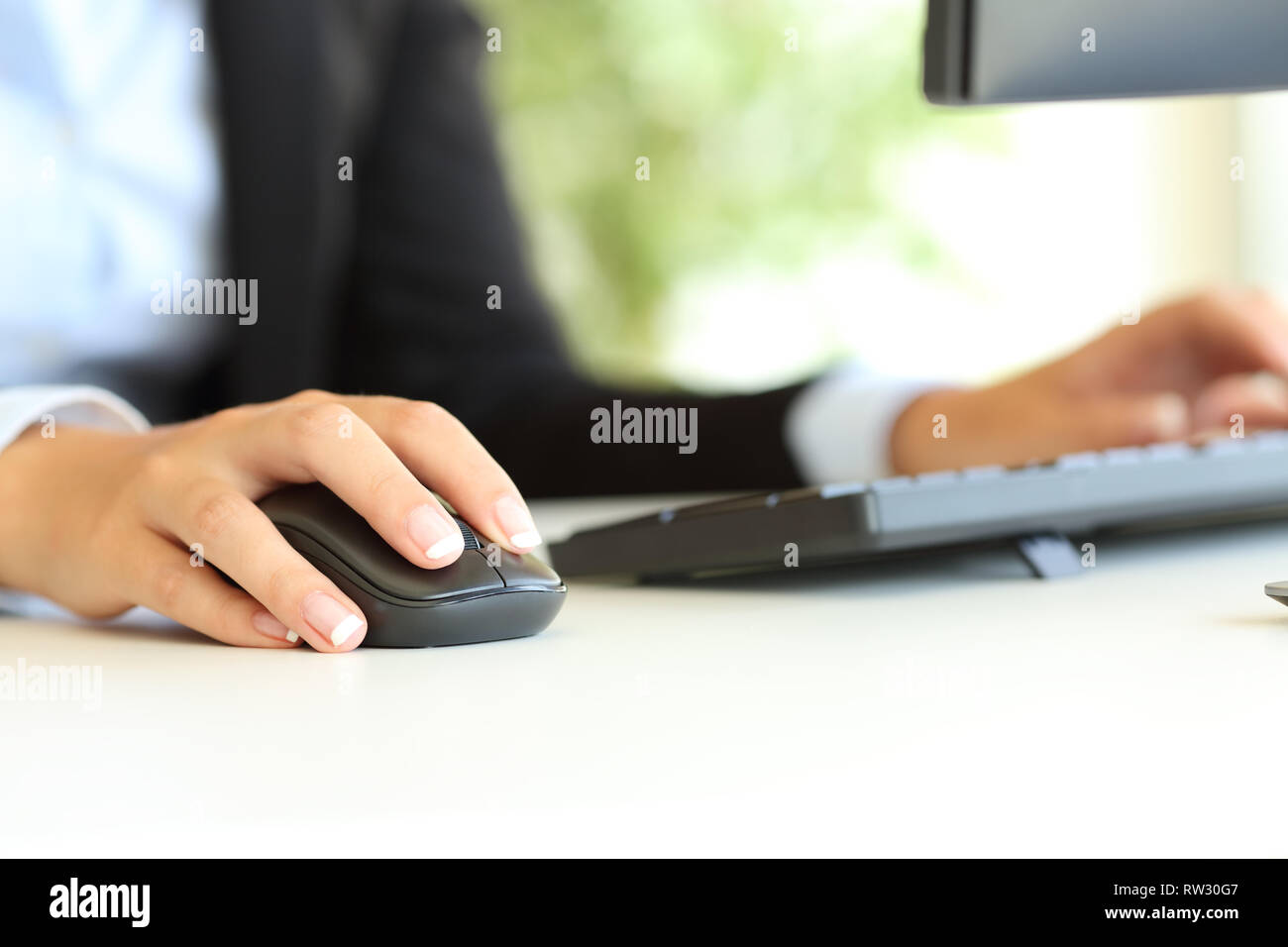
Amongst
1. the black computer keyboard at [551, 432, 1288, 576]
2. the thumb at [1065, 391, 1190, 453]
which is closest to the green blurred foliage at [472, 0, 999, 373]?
the thumb at [1065, 391, 1190, 453]

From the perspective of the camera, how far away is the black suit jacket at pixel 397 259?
1210 millimetres

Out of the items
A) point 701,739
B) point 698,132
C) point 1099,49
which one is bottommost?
point 701,739

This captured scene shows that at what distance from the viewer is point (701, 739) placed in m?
0.32

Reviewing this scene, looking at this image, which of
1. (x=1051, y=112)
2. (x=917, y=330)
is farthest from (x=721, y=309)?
(x=1051, y=112)

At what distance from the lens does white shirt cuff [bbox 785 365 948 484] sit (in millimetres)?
1022

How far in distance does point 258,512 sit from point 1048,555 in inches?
14.3

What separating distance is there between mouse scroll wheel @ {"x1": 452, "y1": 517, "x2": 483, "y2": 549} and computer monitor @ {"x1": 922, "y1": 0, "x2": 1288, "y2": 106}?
0.28 m

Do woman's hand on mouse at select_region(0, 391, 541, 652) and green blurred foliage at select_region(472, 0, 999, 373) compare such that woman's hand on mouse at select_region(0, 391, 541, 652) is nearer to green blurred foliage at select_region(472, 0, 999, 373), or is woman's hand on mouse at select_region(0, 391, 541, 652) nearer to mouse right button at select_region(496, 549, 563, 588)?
mouse right button at select_region(496, 549, 563, 588)

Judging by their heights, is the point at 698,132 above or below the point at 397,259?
above

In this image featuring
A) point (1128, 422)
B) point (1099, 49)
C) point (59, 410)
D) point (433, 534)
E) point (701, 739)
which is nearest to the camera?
point (701, 739)

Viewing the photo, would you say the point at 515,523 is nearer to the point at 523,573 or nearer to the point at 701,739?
the point at 523,573

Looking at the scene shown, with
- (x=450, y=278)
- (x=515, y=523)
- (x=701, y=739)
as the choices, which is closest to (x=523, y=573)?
(x=515, y=523)

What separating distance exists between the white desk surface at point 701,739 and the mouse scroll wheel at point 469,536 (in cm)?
4

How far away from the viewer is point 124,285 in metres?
1.13
